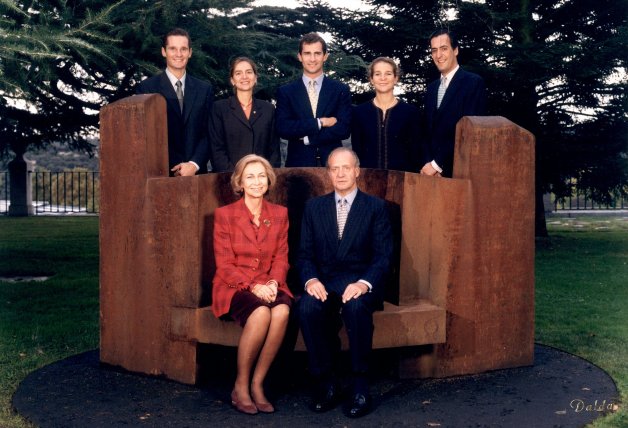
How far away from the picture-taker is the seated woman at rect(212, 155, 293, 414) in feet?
12.8

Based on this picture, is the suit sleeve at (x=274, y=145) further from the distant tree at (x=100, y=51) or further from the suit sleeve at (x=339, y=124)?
the distant tree at (x=100, y=51)

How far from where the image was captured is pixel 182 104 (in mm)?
5227

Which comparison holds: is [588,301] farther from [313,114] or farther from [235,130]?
[235,130]

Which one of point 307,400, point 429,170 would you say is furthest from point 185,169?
point 307,400

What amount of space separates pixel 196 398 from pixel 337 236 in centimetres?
120

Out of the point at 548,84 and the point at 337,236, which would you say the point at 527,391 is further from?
the point at 548,84

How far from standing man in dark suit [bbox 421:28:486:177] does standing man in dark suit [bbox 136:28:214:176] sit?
62.5 inches

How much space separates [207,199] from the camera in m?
4.44

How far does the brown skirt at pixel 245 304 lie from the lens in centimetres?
391

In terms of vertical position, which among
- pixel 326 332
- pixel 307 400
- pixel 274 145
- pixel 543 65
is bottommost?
pixel 307 400

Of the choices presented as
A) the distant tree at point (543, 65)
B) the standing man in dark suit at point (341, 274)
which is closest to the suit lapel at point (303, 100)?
the standing man in dark suit at point (341, 274)

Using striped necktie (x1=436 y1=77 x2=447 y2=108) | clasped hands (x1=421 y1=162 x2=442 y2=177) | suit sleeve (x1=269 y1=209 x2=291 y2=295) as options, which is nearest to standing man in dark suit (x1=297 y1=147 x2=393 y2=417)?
suit sleeve (x1=269 y1=209 x2=291 y2=295)

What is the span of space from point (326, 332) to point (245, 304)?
458 mm

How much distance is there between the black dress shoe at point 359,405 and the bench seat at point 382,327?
0.33m
